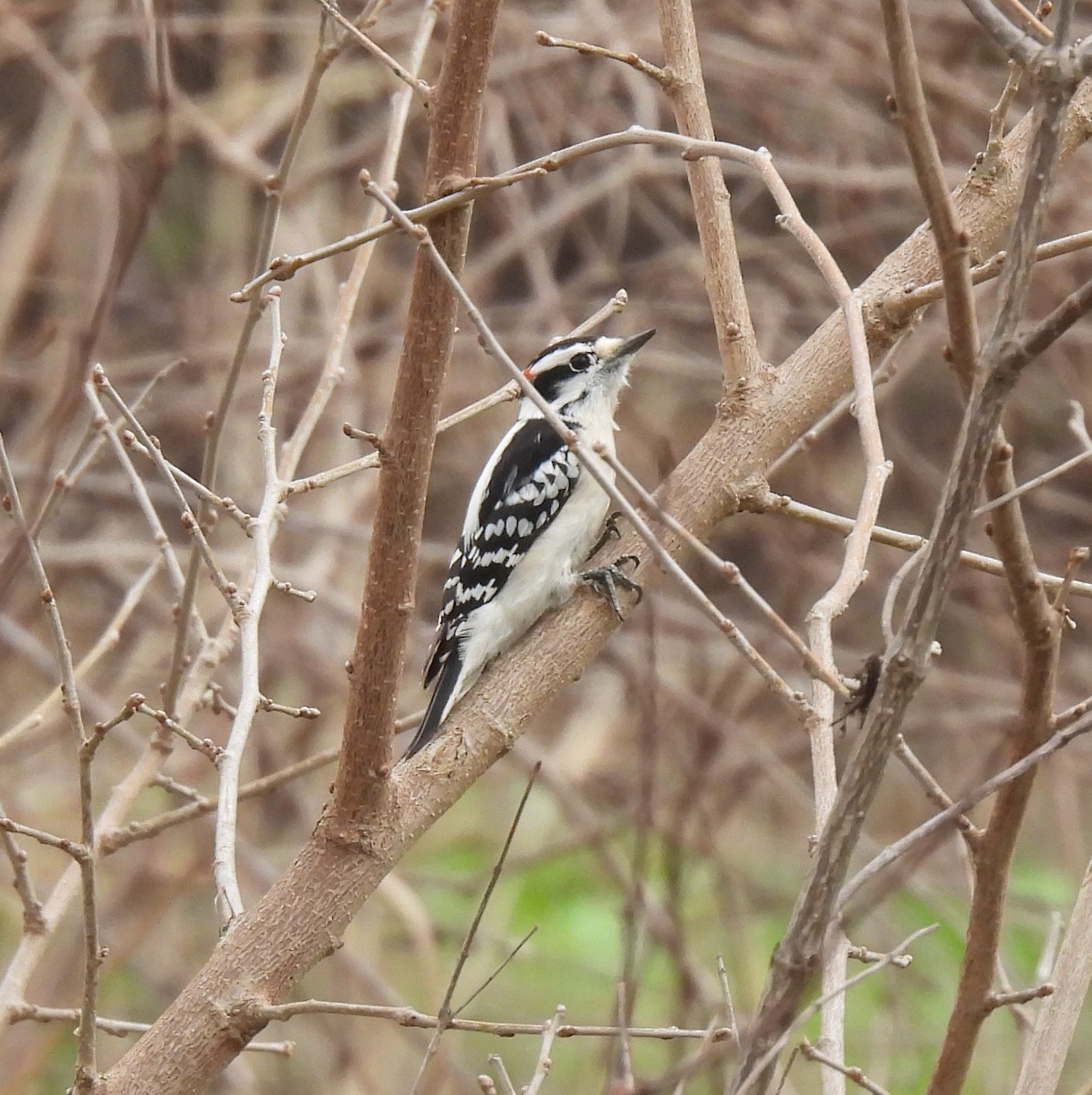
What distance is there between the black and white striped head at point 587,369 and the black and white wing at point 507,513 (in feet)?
0.51

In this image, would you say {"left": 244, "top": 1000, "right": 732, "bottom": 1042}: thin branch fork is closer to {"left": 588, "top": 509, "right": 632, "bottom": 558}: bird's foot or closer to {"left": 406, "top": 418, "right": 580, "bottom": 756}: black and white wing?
{"left": 406, "top": 418, "right": 580, "bottom": 756}: black and white wing

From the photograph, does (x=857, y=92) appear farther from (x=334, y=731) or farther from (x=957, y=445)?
(x=957, y=445)

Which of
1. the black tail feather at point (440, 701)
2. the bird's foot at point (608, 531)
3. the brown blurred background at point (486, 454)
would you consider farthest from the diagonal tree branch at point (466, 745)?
the brown blurred background at point (486, 454)

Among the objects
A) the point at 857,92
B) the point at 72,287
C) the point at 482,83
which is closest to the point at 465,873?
the point at 72,287

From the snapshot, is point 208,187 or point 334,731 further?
point 208,187

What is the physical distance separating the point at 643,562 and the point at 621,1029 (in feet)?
4.33

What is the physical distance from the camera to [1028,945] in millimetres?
6992

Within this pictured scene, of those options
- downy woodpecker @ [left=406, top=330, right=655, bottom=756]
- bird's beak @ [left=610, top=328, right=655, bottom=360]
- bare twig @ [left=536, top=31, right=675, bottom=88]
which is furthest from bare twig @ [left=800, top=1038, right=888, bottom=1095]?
bird's beak @ [left=610, top=328, right=655, bottom=360]

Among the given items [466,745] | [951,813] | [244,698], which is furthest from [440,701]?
[951,813]

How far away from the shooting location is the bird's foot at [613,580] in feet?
8.96

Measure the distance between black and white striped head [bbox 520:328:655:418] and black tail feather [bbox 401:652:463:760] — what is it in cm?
104

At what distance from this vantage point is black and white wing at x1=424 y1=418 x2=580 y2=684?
402 centimetres

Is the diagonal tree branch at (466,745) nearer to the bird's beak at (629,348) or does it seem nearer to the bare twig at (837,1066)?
the bare twig at (837,1066)

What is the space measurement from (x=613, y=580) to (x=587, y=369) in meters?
1.73
